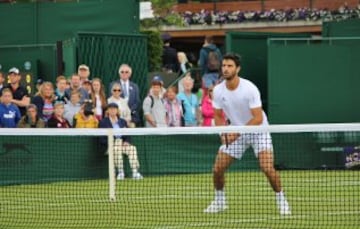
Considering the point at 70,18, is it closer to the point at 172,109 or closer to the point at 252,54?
the point at 252,54

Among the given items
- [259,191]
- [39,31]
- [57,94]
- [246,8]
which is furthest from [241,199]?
[246,8]

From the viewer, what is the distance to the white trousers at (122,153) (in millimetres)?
13969

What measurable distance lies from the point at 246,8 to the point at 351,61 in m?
14.9

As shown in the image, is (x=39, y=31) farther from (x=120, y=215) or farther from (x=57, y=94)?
(x=120, y=215)

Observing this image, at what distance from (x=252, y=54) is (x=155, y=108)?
4.22 meters

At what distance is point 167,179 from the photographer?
15.4m

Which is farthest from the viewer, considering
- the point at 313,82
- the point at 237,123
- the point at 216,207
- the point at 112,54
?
the point at 313,82

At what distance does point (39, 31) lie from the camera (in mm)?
21328

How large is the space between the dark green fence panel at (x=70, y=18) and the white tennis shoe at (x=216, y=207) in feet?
32.8

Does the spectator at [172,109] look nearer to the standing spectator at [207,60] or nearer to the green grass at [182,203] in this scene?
the green grass at [182,203]

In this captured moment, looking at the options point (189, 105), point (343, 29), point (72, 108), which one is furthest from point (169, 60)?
point (72, 108)

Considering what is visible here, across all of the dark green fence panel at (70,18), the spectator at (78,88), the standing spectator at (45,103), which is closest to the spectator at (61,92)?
the spectator at (78,88)

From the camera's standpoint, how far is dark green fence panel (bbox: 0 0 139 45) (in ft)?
68.6

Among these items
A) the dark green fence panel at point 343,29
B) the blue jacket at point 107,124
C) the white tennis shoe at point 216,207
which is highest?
the dark green fence panel at point 343,29
